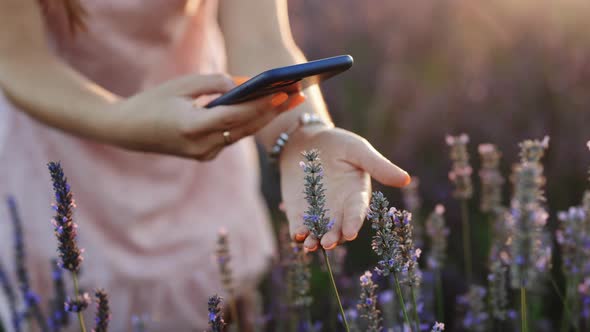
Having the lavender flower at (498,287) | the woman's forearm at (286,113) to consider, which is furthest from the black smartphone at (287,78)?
the lavender flower at (498,287)

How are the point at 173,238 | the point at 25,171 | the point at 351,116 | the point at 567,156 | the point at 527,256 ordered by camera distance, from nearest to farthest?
1. the point at 527,256
2. the point at 25,171
3. the point at 173,238
4. the point at 567,156
5. the point at 351,116

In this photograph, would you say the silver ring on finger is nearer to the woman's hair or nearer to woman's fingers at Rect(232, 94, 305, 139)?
woman's fingers at Rect(232, 94, 305, 139)

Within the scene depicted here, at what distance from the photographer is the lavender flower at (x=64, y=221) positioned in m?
0.99

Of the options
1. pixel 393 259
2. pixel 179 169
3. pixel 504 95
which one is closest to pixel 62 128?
pixel 179 169

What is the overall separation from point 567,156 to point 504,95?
1.71 feet

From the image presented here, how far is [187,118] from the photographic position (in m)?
1.28

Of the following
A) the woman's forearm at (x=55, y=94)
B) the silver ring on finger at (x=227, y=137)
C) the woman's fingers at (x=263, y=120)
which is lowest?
the silver ring on finger at (x=227, y=137)

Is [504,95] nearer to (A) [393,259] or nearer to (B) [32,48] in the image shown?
(B) [32,48]

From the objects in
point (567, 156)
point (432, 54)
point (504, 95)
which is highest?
point (432, 54)

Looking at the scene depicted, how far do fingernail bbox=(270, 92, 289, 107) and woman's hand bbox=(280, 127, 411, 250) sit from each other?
3.7 inches

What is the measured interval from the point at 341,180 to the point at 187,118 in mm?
329

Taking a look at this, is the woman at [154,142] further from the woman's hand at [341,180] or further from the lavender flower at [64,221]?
the lavender flower at [64,221]

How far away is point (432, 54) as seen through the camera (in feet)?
12.1

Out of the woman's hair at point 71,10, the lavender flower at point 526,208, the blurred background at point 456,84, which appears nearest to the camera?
the lavender flower at point 526,208
